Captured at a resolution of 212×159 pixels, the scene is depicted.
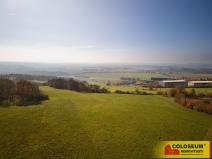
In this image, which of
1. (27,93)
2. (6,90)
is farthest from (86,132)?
(6,90)

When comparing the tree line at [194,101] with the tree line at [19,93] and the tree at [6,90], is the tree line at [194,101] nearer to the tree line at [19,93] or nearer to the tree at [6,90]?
the tree line at [19,93]

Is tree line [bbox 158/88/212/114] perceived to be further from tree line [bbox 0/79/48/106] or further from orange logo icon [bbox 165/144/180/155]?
tree line [bbox 0/79/48/106]

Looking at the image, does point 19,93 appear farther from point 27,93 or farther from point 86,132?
point 86,132

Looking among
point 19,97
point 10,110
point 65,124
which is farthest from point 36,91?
point 65,124

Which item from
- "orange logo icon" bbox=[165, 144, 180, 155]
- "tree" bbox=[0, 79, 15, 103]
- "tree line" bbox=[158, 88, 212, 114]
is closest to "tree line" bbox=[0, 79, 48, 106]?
"tree" bbox=[0, 79, 15, 103]

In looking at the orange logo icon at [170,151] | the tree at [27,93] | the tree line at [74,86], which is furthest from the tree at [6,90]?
the orange logo icon at [170,151]

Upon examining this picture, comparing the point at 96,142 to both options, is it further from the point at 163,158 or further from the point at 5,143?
the point at 5,143
